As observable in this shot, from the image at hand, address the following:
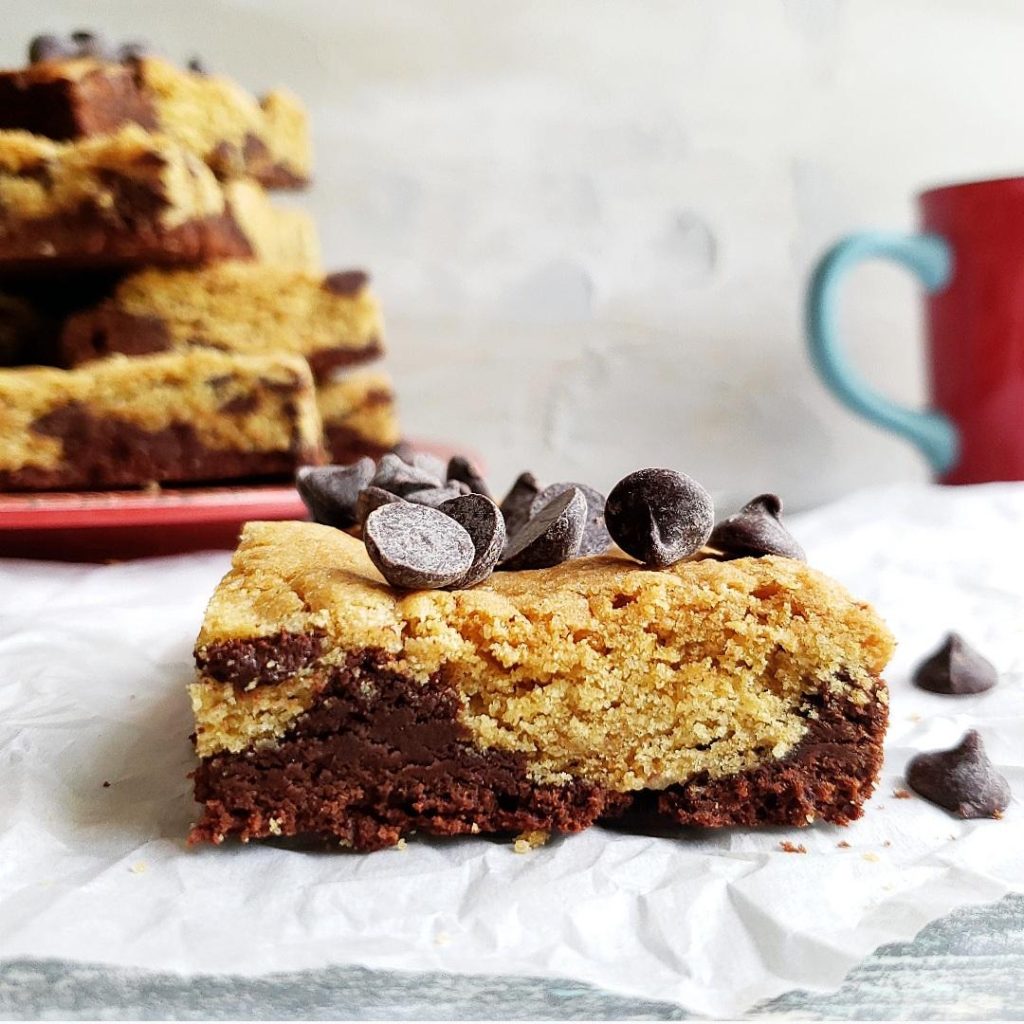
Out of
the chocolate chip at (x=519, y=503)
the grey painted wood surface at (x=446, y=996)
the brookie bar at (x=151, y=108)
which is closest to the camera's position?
the grey painted wood surface at (x=446, y=996)

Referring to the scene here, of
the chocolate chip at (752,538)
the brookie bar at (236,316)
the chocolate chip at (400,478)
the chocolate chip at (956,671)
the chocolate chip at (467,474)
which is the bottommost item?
the chocolate chip at (956,671)

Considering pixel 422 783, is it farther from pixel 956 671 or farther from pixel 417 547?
pixel 956 671

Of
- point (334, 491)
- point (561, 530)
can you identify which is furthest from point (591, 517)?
point (334, 491)

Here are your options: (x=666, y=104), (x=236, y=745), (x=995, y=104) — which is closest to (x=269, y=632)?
(x=236, y=745)

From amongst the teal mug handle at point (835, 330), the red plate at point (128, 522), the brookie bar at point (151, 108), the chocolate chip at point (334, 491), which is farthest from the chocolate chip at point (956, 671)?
the brookie bar at point (151, 108)

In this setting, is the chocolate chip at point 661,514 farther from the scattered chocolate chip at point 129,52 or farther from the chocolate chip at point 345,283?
the scattered chocolate chip at point 129,52

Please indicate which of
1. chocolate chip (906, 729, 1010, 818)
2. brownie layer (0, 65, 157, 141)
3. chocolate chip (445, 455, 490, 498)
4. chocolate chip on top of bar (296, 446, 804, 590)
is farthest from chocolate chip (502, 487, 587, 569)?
brownie layer (0, 65, 157, 141)

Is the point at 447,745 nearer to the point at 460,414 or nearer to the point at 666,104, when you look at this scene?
the point at 460,414
